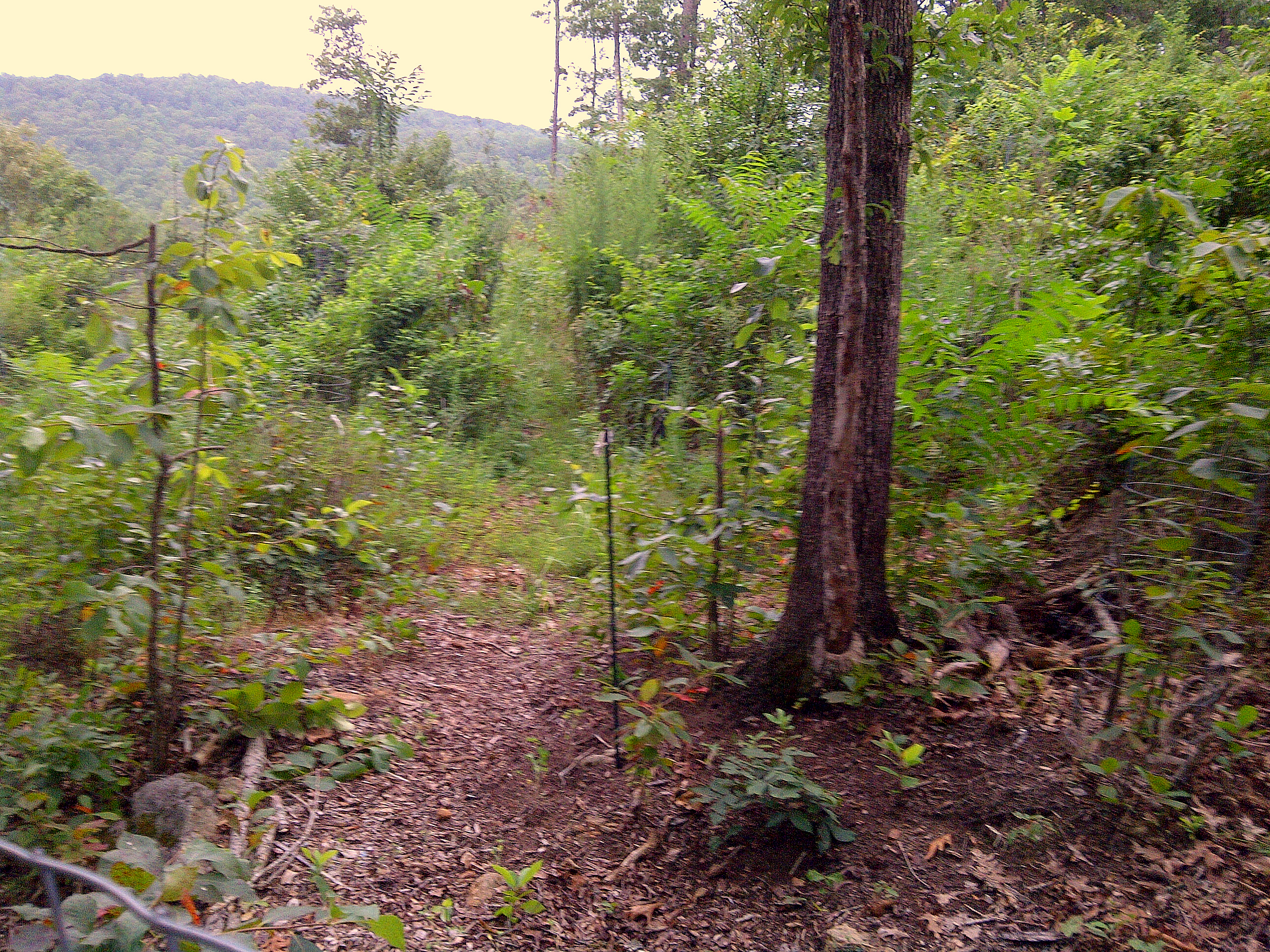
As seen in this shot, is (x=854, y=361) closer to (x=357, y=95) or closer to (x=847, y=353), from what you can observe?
(x=847, y=353)

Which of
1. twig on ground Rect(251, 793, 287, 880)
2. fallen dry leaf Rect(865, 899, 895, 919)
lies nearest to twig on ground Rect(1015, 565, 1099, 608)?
fallen dry leaf Rect(865, 899, 895, 919)

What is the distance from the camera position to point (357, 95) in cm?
1535

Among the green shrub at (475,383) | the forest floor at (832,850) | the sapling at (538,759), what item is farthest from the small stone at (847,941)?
the green shrub at (475,383)

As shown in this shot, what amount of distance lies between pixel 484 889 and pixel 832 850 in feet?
3.66

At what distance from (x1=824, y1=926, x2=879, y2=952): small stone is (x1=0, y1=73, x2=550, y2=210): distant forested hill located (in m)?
24.1

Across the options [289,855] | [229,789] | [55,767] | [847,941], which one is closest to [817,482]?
[847,941]

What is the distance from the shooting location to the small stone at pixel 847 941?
2.15m

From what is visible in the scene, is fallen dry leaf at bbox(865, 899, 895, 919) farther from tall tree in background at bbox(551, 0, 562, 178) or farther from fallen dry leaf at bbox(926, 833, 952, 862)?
tall tree in background at bbox(551, 0, 562, 178)

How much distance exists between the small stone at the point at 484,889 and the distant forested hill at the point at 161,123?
23.3 metres

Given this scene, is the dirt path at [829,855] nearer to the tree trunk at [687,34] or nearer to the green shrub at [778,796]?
the green shrub at [778,796]

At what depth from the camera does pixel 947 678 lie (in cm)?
299

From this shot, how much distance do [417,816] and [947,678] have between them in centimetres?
202

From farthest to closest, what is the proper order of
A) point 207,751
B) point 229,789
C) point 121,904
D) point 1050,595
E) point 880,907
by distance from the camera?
point 1050,595 → point 207,751 → point 229,789 → point 880,907 → point 121,904

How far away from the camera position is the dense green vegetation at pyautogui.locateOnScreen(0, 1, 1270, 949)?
2.52 m
